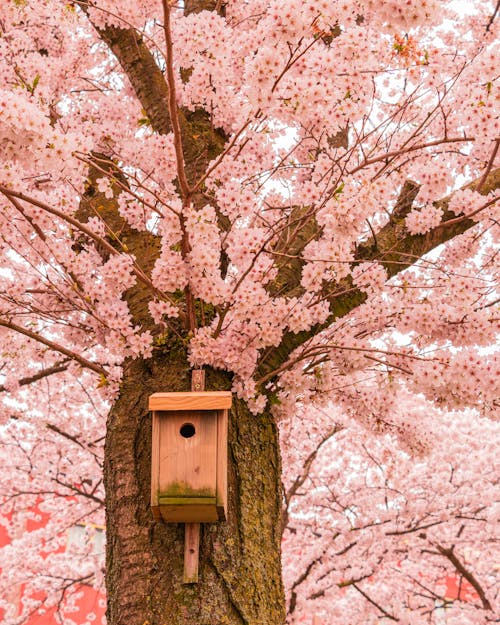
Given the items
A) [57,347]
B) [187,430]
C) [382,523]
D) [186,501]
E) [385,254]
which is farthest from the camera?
[382,523]

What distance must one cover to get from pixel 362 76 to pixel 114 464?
187 centimetres

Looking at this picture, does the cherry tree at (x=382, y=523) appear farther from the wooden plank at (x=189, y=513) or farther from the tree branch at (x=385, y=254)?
the wooden plank at (x=189, y=513)

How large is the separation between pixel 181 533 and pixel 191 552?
0.09 m

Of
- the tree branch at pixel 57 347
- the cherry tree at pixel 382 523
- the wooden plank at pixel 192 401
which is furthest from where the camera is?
the cherry tree at pixel 382 523

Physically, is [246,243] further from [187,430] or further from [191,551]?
[191,551]

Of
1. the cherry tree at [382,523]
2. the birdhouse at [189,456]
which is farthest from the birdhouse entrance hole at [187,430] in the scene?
the cherry tree at [382,523]

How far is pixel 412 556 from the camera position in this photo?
27.6ft

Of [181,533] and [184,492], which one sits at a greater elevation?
[184,492]

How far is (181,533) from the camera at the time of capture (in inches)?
88.7

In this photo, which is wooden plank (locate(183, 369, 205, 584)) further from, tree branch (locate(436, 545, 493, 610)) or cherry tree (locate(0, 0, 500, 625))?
tree branch (locate(436, 545, 493, 610))

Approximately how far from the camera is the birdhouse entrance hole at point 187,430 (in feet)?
7.58

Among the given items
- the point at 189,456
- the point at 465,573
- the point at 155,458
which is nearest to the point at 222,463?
the point at 189,456

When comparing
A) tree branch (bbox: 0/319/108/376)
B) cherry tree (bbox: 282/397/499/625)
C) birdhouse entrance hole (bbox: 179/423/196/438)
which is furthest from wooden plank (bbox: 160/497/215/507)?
cherry tree (bbox: 282/397/499/625)

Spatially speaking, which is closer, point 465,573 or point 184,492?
point 184,492
